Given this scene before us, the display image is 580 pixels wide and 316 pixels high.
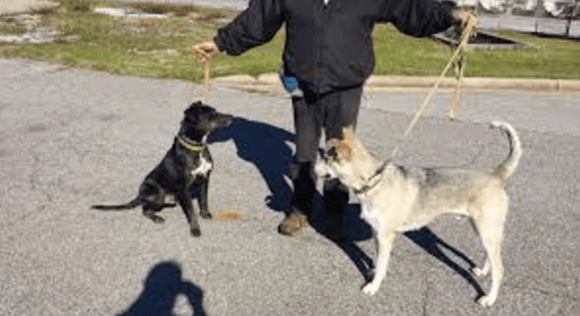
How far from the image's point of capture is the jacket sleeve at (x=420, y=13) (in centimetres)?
→ 403

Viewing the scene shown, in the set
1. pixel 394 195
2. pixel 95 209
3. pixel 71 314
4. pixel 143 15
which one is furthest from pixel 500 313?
pixel 143 15

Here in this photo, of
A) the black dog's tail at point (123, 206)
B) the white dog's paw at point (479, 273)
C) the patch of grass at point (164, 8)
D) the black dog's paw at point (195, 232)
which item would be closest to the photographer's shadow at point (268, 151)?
the black dog's paw at point (195, 232)

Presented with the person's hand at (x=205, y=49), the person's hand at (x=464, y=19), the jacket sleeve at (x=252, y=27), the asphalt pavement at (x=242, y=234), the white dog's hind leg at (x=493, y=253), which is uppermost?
the person's hand at (x=464, y=19)

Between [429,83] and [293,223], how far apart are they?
6482mm

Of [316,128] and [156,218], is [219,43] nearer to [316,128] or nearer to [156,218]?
[316,128]

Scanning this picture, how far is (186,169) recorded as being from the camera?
463 cm

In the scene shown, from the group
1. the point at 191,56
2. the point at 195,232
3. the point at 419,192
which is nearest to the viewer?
the point at 419,192

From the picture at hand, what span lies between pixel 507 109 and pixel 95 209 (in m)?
7.37

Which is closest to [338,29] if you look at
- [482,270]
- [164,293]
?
[482,270]

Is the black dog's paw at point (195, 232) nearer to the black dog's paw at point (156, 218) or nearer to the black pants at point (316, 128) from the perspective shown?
the black dog's paw at point (156, 218)

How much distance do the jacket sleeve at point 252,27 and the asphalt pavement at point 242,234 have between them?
1736 millimetres

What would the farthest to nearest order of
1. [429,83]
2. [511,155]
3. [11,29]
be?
[11,29] < [429,83] < [511,155]

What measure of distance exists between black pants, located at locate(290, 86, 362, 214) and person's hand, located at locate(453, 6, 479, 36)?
947 millimetres

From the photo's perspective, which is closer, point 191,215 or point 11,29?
point 191,215
